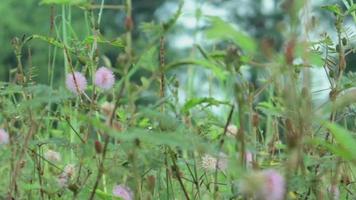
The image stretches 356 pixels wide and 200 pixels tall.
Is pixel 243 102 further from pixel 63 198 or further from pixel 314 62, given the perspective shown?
pixel 63 198

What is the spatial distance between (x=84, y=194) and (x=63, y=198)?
0.07 meters

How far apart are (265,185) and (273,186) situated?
0.06ft

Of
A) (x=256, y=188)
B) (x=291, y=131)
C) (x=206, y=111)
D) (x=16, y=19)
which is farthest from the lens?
(x=16, y=19)

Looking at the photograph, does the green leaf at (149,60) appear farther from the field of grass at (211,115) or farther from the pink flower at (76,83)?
the pink flower at (76,83)

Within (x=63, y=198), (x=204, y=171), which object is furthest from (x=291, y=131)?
(x=63, y=198)

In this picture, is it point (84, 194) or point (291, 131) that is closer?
point (291, 131)

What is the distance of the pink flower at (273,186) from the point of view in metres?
0.77

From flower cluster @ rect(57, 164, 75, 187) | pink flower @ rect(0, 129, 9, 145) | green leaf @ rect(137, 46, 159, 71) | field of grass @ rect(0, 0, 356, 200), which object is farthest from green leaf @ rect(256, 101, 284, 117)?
pink flower @ rect(0, 129, 9, 145)

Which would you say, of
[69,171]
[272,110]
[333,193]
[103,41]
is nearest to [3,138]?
[69,171]

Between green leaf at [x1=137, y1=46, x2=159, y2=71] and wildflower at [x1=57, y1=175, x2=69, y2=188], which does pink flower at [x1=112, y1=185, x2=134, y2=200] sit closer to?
wildflower at [x1=57, y1=175, x2=69, y2=188]

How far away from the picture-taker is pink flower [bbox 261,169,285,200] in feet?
2.53

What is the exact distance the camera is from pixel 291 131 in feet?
2.91

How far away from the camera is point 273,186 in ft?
2.55

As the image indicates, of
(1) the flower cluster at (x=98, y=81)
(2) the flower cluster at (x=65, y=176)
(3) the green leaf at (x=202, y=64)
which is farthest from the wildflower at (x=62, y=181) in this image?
(3) the green leaf at (x=202, y=64)
